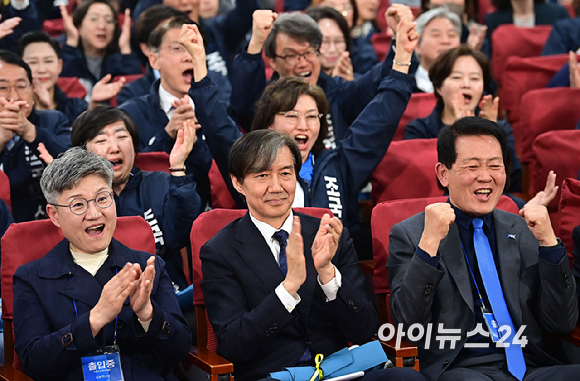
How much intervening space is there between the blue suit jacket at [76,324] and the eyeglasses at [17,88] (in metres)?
1.47

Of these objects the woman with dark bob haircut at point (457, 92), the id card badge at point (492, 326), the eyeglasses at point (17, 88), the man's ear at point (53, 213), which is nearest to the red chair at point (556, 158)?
the woman with dark bob haircut at point (457, 92)

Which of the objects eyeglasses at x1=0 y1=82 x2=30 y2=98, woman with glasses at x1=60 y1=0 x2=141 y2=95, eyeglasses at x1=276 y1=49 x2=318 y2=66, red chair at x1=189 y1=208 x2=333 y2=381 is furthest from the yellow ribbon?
woman with glasses at x1=60 y1=0 x2=141 y2=95

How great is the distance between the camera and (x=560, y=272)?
8.19 ft

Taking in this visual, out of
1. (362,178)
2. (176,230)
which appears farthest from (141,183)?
(362,178)

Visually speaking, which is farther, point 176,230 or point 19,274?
point 176,230

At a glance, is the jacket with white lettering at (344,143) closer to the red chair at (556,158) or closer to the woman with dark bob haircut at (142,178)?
the woman with dark bob haircut at (142,178)

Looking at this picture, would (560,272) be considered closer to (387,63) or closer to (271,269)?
(271,269)

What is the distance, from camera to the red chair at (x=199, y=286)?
2451 millimetres

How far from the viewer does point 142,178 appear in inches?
129

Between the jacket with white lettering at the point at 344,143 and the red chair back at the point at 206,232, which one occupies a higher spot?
the jacket with white lettering at the point at 344,143

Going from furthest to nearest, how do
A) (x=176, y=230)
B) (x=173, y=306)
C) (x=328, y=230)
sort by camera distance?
(x=176, y=230), (x=173, y=306), (x=328, y=230)

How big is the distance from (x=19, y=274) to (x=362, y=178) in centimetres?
→ 155

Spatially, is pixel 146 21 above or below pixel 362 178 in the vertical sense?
above

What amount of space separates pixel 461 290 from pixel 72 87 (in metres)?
3.23
